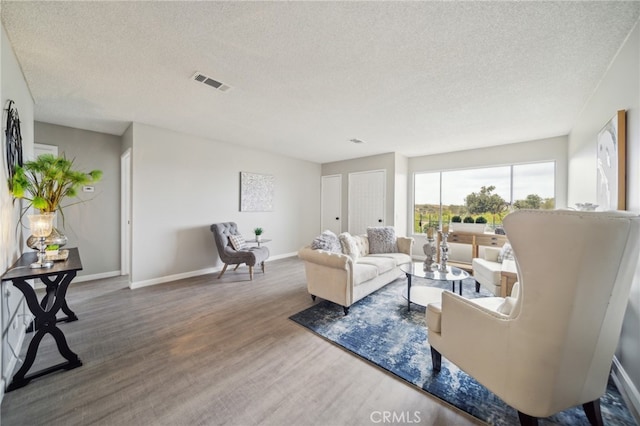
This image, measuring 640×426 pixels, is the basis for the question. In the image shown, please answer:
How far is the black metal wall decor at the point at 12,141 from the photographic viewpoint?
1.79 meters

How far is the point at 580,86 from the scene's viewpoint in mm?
2350

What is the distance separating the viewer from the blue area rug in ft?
4.71

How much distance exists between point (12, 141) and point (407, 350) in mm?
3707

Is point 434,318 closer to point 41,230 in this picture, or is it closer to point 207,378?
point 207,378

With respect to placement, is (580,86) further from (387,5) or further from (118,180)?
(118,180)

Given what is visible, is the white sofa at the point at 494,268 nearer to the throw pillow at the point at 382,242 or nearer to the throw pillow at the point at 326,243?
the throw pillow at the point at 382,242

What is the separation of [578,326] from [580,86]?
103 inches

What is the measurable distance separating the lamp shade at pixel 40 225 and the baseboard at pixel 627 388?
4.32 meters

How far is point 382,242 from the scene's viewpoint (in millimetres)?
4098

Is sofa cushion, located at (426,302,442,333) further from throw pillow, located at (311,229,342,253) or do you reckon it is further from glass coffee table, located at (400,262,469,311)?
throw pillow, located at (311,229,342,253)

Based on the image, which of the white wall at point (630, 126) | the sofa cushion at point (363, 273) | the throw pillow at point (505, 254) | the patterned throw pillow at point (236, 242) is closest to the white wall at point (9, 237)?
the patterned throw pillow at point (236, 242)

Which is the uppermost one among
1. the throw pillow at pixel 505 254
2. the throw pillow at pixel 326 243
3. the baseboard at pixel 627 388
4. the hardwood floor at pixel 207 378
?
the throw pillow at pixel 326 243

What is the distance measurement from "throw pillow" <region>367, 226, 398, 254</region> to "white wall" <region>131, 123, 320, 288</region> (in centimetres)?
246

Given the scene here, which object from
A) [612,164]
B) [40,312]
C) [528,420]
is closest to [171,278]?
[40,312]
